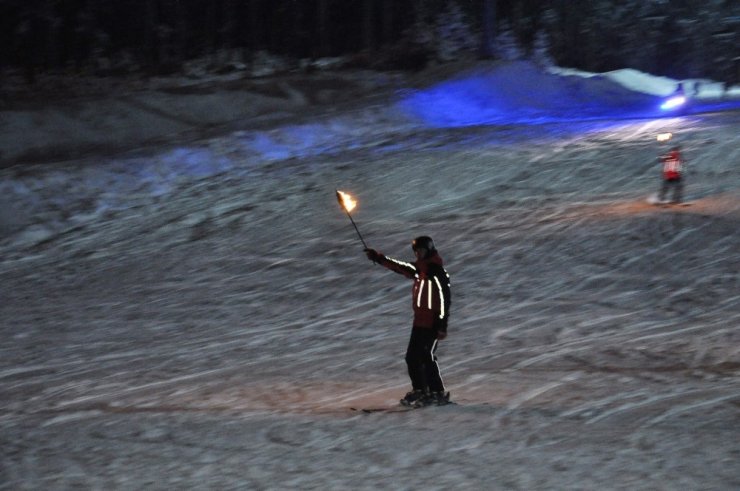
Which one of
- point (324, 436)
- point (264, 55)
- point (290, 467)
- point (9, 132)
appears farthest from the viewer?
point (264, 55)

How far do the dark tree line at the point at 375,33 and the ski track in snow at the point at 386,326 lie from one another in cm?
1496

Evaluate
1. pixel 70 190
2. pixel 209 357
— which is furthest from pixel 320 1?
pixel 209 357

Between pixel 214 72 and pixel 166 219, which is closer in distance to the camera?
pixel 166 219

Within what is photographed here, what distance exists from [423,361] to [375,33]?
36336 millimetres

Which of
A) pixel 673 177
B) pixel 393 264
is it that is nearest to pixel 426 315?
pixel 393 264

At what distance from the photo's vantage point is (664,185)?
17344 mm

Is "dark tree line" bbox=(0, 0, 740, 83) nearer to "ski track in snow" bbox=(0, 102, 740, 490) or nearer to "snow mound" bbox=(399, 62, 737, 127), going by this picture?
"snow mound" bbox=(399, 62, 737, 127)

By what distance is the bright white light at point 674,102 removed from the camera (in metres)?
29.9

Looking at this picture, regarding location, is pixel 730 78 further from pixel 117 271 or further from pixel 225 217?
pixel 117 271

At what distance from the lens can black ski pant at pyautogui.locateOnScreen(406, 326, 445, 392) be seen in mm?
8383

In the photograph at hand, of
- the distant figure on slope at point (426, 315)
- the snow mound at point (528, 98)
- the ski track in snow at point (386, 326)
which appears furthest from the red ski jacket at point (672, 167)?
the snow mound at point (528, 98)

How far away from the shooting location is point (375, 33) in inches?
1711

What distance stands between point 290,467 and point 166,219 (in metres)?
14.0

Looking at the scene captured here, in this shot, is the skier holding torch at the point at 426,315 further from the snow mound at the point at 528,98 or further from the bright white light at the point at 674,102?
the bright white light at the point at 674,102
